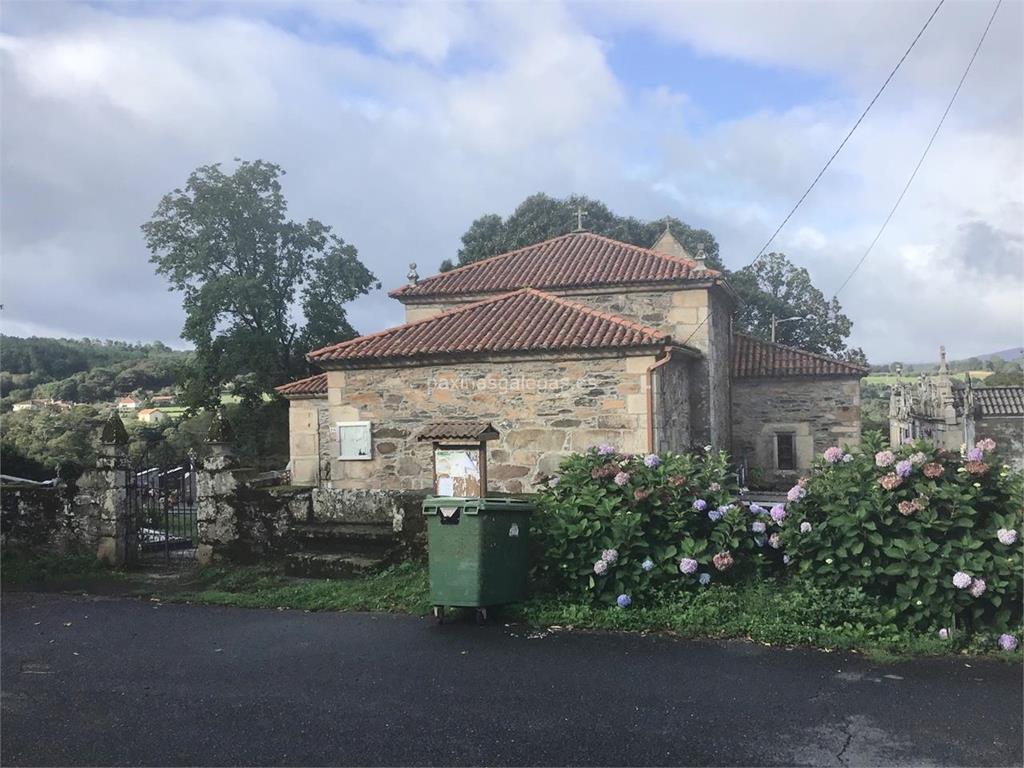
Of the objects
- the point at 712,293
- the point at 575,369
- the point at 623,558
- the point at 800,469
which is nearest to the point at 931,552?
the point at 623,558

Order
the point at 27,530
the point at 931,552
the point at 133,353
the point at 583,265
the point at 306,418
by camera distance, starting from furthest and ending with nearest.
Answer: the point at 133,353, the point at 306,418, the point at 583,265, the point at 27,530, the point at 931,552

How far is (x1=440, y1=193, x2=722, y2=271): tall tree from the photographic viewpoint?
124 feet

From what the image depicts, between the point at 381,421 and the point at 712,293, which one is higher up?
the point at 712,293

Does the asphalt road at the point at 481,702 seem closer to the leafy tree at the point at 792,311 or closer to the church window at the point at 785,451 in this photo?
the church window at the point at 785,451

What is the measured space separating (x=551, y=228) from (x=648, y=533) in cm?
3201

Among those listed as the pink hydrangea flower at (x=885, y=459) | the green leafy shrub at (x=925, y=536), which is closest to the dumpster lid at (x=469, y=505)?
the green leafy shrub at (x=925, y=536)

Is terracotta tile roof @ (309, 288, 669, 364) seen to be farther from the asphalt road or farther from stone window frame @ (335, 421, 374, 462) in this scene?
the asphalt road

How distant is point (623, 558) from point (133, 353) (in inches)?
1696

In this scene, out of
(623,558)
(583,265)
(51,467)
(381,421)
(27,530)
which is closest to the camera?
(623,558)

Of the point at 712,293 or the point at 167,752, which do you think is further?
the point at 712,293

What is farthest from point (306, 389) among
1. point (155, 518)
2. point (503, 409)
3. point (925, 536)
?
point (925, 536)

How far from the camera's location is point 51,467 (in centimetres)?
1942

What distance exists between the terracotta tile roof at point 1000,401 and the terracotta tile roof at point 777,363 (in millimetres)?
12572

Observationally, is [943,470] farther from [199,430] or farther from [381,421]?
[199,430]
